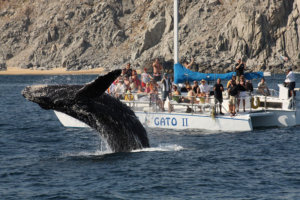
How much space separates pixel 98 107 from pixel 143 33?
362 feet

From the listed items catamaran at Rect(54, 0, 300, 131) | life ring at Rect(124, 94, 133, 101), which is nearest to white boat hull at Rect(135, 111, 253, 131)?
catamaran at Rect(54, 0, 300, 131)

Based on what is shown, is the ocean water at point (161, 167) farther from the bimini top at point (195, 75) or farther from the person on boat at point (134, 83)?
the person on boat at point (134, 83)

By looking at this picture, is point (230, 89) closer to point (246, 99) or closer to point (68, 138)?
point (246, 99)

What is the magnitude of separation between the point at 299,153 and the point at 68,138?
9434 millimetres

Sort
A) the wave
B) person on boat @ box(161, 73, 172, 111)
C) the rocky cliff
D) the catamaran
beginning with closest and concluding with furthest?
the wave
the catamaran
person on boat @ box(161, 73, 172, 111)
the rocky cliff

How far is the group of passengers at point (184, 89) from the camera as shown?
23.4 meters

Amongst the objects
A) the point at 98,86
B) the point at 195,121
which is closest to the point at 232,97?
the point at 195,121

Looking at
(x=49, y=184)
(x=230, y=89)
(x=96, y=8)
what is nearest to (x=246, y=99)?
(x=230, y=89)

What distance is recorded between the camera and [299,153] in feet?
60.4

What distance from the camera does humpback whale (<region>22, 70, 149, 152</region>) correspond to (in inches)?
539

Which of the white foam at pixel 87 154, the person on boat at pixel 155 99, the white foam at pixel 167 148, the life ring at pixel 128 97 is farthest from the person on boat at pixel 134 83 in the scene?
the white foam at pixel 87 154

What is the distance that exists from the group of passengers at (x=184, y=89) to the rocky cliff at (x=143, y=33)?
69.6 meters

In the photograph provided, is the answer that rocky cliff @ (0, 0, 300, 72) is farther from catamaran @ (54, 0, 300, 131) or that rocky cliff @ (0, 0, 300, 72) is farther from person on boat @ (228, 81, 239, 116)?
person on boat @ (228, 81, 239, 116)

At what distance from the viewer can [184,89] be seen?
26500mm
